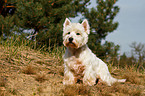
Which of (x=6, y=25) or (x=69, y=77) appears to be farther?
(x=6, y=25)

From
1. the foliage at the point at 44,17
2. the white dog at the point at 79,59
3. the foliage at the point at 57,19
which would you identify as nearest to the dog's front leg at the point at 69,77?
the white dog at the point at 79,59

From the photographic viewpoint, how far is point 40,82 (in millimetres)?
5801

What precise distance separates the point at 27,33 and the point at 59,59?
5.10m

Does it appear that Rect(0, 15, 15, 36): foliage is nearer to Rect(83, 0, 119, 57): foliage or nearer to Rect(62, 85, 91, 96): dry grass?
Rect(83, 0, 119, 57): foliage

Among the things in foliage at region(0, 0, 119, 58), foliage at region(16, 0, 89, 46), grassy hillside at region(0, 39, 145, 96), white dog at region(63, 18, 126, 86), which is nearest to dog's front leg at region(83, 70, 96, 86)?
white dog at region(63, 18, 126, 86)

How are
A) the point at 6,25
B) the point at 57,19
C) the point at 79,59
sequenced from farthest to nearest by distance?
1. the point at 57,19
2. the point at 6,25
3. the point at 79,59

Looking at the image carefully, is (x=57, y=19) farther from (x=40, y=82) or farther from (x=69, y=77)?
(x=69, y=77)

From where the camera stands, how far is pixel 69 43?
498 centimetres

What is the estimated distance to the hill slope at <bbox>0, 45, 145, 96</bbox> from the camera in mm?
4906

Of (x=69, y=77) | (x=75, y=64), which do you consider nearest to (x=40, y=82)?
(x=69, y=77)

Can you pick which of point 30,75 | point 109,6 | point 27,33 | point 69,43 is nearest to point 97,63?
point 69,43

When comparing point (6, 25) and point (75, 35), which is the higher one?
point (6, 25)

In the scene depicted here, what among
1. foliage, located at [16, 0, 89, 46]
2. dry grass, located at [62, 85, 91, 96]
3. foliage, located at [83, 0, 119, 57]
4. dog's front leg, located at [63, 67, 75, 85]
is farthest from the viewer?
foliage, located at [83, 0, 119, 57]

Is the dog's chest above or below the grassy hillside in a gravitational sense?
above
